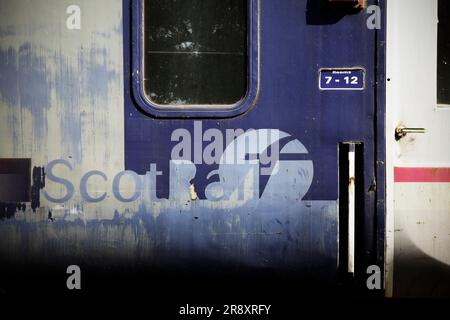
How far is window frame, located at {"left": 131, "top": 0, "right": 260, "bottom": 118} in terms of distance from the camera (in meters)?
2.52

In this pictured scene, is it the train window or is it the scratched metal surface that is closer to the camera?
the scratched metal surface

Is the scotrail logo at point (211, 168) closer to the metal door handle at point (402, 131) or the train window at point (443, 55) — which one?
the metal door handle at point (402, 131)

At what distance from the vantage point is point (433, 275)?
262 centimetres

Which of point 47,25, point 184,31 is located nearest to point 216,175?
point 184,31

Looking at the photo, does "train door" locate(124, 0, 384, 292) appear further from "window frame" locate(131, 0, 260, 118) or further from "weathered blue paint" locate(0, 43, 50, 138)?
"weathered blue paint" locate(0, 43, 50, 138)

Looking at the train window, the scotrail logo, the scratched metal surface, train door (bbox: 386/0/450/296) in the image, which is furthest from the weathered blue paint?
the train window

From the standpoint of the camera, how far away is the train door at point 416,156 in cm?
257

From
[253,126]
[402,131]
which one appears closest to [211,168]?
[253,126]

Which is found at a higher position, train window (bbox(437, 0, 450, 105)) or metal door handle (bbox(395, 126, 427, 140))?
train window (bbox(437, 0, 450, 105))

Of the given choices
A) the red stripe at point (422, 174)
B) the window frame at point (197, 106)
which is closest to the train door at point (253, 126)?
the window frame at point (197, 106)

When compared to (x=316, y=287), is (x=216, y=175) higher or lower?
higher

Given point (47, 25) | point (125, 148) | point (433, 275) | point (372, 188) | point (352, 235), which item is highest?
point (47, 25)

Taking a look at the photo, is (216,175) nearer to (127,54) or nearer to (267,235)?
(267,235)

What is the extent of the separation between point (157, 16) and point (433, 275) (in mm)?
1985
